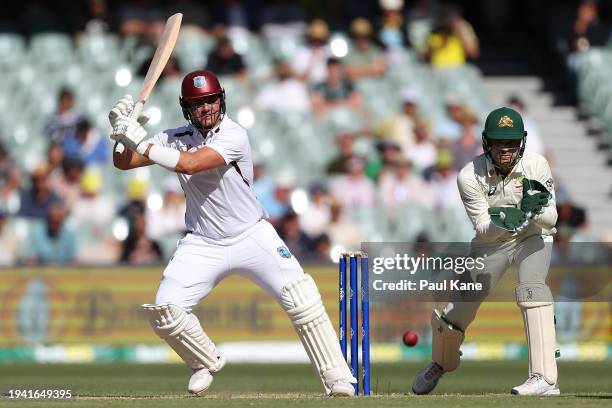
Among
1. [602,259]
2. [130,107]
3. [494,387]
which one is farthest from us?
[602,259]

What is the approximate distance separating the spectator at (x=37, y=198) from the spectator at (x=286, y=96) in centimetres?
267

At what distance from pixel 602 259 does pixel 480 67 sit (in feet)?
26.8

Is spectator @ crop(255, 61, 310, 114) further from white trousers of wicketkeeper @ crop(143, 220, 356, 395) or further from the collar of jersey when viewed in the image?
white trousers of wicketkeeper @ crop(143, 220, 356, 395)

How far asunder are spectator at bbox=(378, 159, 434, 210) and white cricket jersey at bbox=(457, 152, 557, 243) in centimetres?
567

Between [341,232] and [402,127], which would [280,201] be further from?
[402,127]

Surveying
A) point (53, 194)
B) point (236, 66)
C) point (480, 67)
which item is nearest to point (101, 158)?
point (53, 194)

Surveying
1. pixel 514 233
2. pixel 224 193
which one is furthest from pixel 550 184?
pixel 224 193

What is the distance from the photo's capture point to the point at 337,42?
1575 centimetres

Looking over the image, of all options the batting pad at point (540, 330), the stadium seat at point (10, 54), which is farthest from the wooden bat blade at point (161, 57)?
the stadium seat at point (10, 54)

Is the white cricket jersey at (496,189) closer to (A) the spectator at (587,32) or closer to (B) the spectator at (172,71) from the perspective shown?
(B) the spectator at (172,71)

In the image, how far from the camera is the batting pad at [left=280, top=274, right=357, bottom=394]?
7.73 m

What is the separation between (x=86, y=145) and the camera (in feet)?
46.6

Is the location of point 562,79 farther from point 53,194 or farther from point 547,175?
point 547,175

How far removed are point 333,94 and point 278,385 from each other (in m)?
6.09
